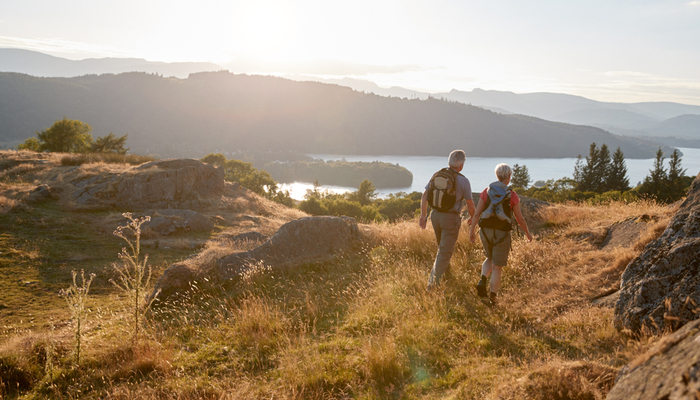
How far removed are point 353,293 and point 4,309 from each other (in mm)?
5832

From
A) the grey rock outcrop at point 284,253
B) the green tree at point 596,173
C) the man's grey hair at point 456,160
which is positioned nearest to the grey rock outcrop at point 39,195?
the grey rock outcrop at point 284,253

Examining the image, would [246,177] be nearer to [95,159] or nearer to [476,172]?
[95,159]

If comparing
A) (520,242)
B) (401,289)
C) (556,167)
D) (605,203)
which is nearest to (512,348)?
(401,289)

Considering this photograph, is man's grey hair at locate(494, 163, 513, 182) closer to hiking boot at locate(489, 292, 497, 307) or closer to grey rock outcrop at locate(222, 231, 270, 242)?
hiking boot at locate(489, 292, 497, 307)

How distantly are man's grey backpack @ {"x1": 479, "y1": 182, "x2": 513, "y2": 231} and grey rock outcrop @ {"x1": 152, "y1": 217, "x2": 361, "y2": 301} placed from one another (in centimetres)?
401

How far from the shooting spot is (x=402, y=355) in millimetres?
3779

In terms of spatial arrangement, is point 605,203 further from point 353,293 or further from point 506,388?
point 506,388

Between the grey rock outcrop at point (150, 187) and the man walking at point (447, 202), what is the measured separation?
42.4 ft

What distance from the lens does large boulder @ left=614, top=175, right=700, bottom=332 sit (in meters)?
3.22

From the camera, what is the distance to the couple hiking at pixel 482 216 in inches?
191

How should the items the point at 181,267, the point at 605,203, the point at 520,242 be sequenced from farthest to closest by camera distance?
the point at 605,203, the point at 520,242, the point at 181,267

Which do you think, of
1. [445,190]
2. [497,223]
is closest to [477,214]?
[497,223]

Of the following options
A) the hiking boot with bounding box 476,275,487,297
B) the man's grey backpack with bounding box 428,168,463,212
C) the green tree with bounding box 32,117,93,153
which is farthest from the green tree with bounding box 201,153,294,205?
the hiking boot with bounding box 476,275,487,297

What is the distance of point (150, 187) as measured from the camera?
14.7 metres
